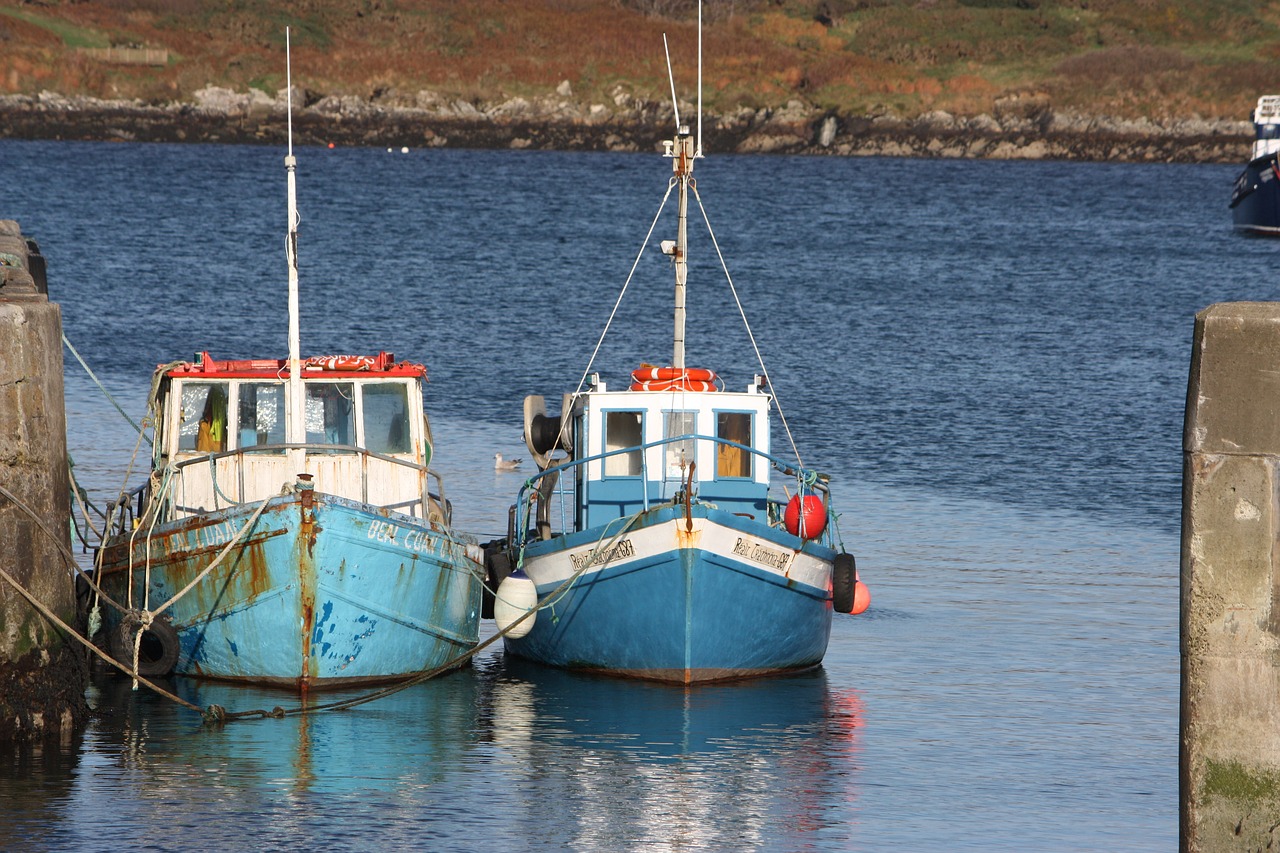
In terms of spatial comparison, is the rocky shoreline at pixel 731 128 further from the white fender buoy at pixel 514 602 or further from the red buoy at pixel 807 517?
the white fender buoy at pixel 514 602

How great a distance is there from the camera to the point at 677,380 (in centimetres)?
1942

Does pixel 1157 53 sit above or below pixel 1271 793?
above

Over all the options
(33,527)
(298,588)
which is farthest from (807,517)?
(33,527)

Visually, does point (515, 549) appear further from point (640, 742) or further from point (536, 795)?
point (536, 795)

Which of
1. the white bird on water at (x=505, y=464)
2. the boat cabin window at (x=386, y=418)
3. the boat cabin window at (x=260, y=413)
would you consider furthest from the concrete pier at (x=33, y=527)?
the white bird on water at (x=505, y=464)

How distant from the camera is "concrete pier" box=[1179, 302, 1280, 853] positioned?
9953mm

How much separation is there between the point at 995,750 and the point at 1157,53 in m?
152

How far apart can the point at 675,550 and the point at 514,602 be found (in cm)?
168

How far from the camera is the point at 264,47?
507ft

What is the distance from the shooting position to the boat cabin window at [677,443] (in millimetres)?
19250

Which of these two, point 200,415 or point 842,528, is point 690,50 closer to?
point 842,528

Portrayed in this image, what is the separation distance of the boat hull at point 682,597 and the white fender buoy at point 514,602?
0.83 ft

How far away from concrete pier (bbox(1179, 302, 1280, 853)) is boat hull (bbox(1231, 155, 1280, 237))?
8362 centimetres

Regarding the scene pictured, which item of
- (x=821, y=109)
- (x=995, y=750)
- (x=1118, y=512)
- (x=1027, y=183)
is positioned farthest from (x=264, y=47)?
(x=995, y=750)
